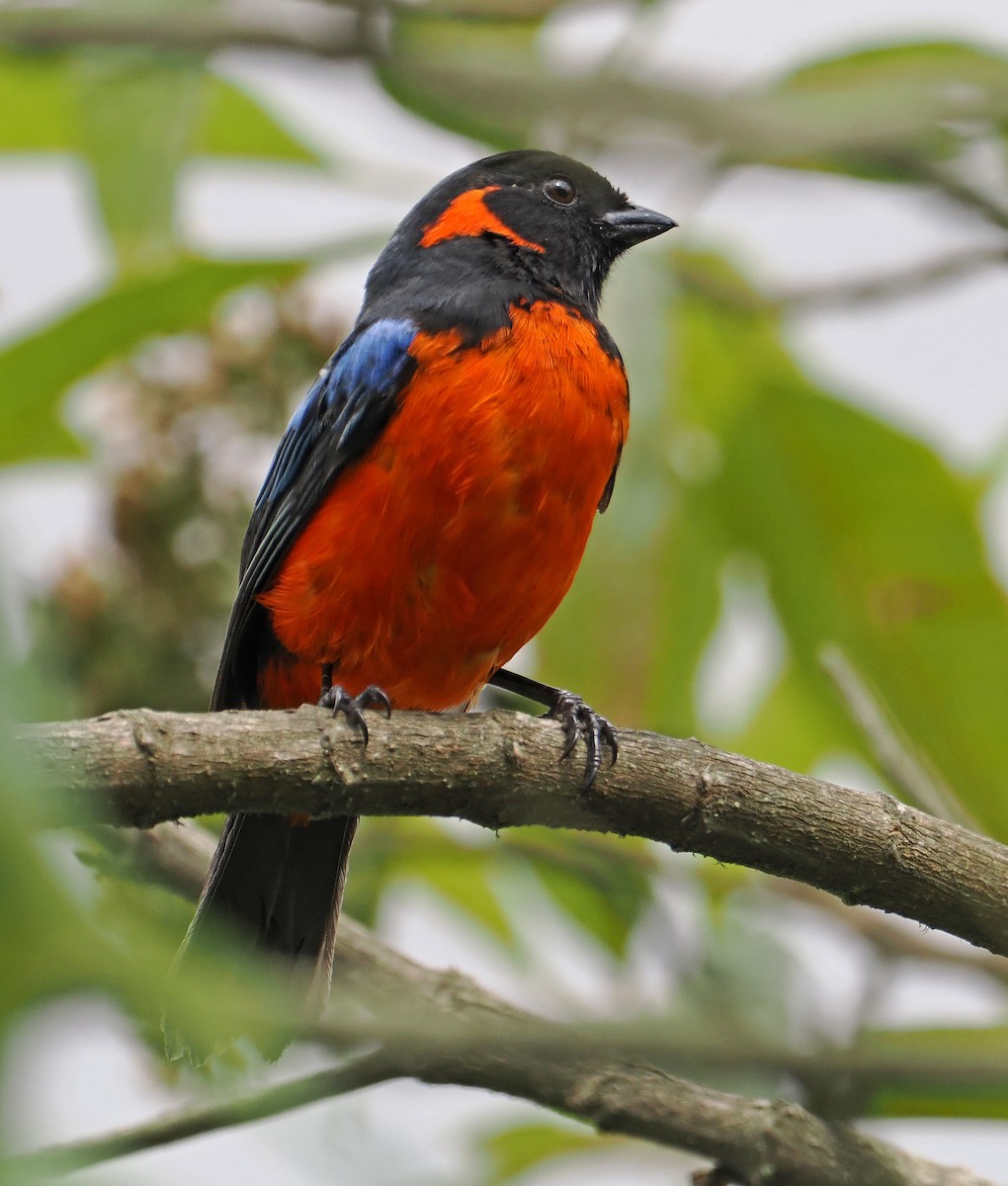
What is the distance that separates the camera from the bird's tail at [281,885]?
425 cm

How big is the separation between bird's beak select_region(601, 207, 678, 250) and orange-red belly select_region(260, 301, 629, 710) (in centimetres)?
94

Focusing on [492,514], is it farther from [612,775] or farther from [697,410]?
[697,410]

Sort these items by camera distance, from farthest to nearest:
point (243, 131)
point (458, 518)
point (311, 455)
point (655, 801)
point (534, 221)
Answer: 1. point (243, 131)
2. point (534, 221)
3. point (311, 455)
4. point (458, 518)
5. point (655, 801)

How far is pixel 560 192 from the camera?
536 cm

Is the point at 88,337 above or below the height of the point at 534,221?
below

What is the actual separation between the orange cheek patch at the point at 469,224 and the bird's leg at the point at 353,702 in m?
1.55

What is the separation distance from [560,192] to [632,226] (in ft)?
0.96

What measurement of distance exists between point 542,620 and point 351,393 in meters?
0.88

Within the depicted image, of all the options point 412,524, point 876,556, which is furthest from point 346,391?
point 876,556

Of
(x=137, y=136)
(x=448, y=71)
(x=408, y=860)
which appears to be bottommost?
(x=408, y=860)

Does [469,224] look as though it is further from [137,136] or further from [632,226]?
[137,136]

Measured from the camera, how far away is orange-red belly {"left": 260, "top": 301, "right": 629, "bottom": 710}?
4141 mm

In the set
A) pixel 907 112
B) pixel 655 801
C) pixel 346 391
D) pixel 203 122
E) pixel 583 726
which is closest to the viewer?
pixel 907 112

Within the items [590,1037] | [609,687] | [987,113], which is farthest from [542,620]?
[590,1037]
